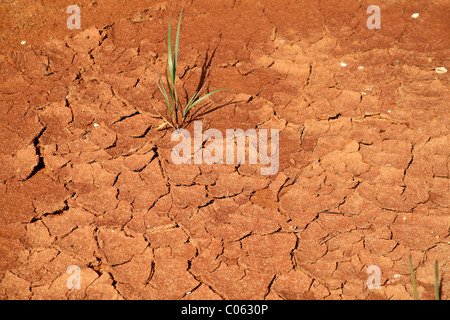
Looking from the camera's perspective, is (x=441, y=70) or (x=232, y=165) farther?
(x=441, y=70)

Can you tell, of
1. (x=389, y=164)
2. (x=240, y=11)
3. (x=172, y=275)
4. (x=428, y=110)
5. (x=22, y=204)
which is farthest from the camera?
(x=240, y=11)

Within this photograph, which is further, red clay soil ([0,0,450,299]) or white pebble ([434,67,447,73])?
white pebble ([434,67,447,73])

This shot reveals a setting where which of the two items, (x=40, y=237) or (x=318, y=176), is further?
(x=318, y=176)

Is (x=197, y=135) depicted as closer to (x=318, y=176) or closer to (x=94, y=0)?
(x=318, y=176)

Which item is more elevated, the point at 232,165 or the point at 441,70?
the point at 441,70

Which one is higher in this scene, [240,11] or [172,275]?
[240,11]

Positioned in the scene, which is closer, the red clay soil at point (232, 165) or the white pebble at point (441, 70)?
the red clay soil at point (232, 165)

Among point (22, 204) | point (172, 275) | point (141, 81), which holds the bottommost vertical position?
point (172, 275)

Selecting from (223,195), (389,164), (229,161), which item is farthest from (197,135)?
(389,164)
